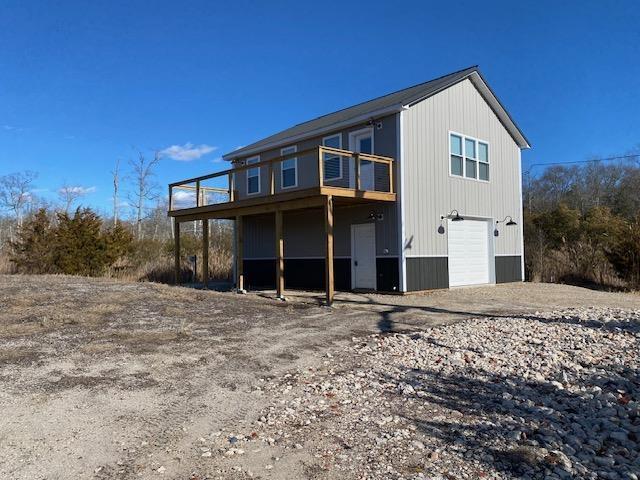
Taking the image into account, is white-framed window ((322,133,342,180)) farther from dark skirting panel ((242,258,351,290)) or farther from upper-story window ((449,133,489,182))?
upper-story window ((449,133,489,182))

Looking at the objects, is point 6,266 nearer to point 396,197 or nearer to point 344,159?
point 344,159

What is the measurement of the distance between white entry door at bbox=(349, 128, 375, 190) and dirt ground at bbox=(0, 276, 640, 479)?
11.6ft

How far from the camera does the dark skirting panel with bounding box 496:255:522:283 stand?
17.4 metres

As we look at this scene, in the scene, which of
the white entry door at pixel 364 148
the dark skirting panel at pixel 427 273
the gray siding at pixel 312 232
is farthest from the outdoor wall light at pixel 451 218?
the white entry door at pixel 364 148

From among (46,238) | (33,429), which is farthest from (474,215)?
(46,238)

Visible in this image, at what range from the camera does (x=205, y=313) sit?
10.2m

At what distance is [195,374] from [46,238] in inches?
640

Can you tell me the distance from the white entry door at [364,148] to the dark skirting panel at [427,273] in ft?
8.36

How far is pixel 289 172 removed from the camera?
17.6m

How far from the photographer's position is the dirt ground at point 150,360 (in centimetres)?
370

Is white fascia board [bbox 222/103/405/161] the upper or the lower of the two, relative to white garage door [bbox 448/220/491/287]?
upper

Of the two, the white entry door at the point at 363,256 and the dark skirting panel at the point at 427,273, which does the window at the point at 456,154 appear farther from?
the white entry door at the point at 363,256

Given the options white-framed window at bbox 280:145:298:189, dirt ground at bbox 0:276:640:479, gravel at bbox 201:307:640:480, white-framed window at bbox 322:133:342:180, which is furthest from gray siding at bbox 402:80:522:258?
gravel at bbox 201:307:640:480

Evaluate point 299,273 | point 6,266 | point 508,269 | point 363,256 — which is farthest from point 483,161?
point 6,266
